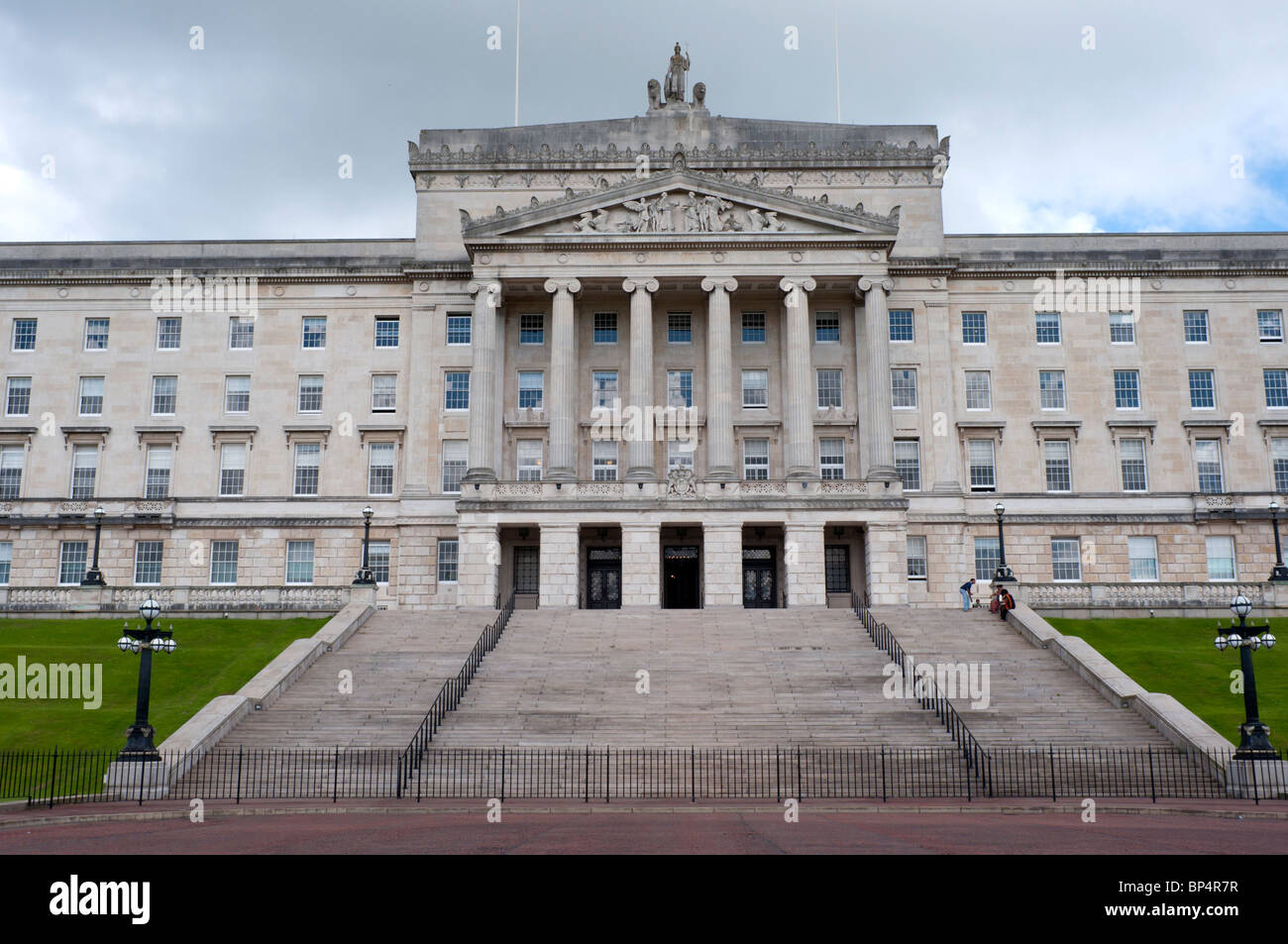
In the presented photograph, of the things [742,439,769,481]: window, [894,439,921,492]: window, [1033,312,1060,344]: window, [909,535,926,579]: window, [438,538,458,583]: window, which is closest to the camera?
[909,535,926,579]: window

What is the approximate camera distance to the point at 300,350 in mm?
56719

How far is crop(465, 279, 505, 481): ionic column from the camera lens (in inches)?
2041

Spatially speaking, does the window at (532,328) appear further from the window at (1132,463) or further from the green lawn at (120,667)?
the window at (1132,463)

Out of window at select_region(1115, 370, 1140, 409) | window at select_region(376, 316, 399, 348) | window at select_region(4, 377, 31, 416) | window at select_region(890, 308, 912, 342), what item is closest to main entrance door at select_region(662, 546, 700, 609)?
window at select_region(890, 308, 912, 342)

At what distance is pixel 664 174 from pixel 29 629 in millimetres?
32759

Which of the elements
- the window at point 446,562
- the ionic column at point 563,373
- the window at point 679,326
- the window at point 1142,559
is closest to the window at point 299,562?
the window at point 446,562

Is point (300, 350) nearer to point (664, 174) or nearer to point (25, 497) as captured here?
point (25, 497)

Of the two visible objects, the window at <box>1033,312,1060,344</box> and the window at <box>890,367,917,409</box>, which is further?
the window at <box>1033,312,1060,344</box>

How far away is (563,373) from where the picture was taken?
52062 millimetres

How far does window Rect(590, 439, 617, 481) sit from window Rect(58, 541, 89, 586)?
25.0 metres

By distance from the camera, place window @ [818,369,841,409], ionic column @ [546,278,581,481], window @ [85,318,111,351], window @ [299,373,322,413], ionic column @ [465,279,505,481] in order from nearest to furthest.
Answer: ionic column @ [546,278,581,481] < ionic column @ [465,279,505,481] < window @ [818,369,841,409] < window @ [299,373,322,413] < window @ [85,318,111,351]

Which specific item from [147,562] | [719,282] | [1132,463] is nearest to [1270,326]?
[1132,463]

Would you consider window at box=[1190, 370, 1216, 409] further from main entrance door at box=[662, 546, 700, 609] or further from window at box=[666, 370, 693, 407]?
main entrance door at box=[662, 546, 700, 609]
